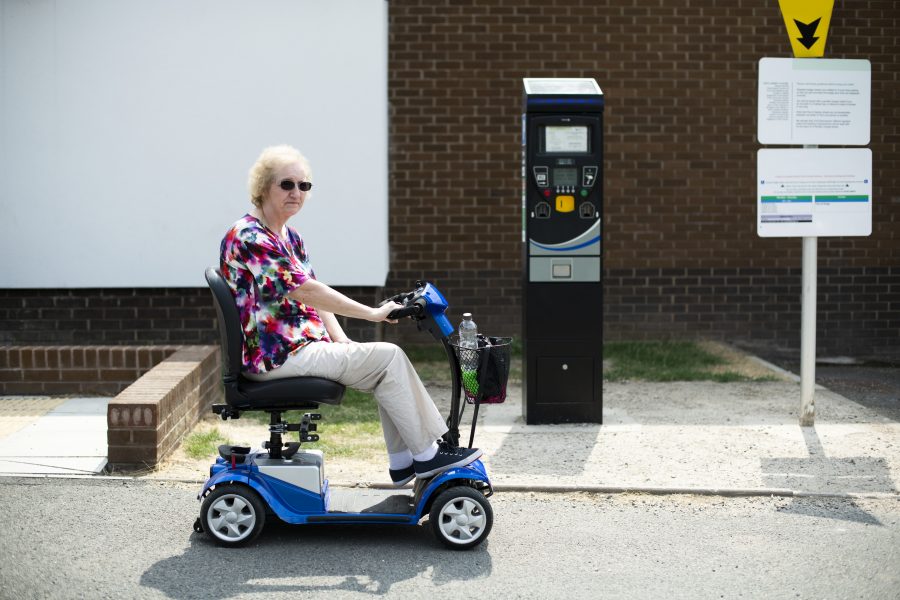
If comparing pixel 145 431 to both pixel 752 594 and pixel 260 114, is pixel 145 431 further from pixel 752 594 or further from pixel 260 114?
pixel 260 114

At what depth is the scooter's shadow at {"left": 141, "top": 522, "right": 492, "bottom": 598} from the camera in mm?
4070

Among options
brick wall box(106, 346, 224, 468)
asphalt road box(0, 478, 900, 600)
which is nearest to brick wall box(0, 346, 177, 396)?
brick wall box(106, 346, 224, 468)

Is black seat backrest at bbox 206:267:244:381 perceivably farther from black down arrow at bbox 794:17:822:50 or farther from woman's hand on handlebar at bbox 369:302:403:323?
black down arrow at bbox 794:17:822:50

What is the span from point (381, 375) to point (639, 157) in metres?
6.09

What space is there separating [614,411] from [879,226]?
449 centimetres

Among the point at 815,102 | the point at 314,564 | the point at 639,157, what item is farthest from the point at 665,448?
the point at 639,157

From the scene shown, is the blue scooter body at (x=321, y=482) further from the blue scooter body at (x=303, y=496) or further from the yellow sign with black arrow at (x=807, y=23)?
the yellow sign with black arrow at (x=807, y=23)

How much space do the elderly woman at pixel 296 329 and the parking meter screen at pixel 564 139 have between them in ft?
7.65

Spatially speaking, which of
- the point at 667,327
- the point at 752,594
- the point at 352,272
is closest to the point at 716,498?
the point at 752,594

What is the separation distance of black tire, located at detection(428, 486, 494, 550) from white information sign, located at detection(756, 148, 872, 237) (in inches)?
121

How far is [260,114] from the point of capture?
862 cm

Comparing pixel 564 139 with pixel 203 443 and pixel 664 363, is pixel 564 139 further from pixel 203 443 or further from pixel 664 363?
pixel 664 363

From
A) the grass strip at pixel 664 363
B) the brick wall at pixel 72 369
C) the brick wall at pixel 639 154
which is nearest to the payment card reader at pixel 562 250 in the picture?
the grass strip at pixel 664 363

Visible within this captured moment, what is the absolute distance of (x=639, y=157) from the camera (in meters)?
9.91
